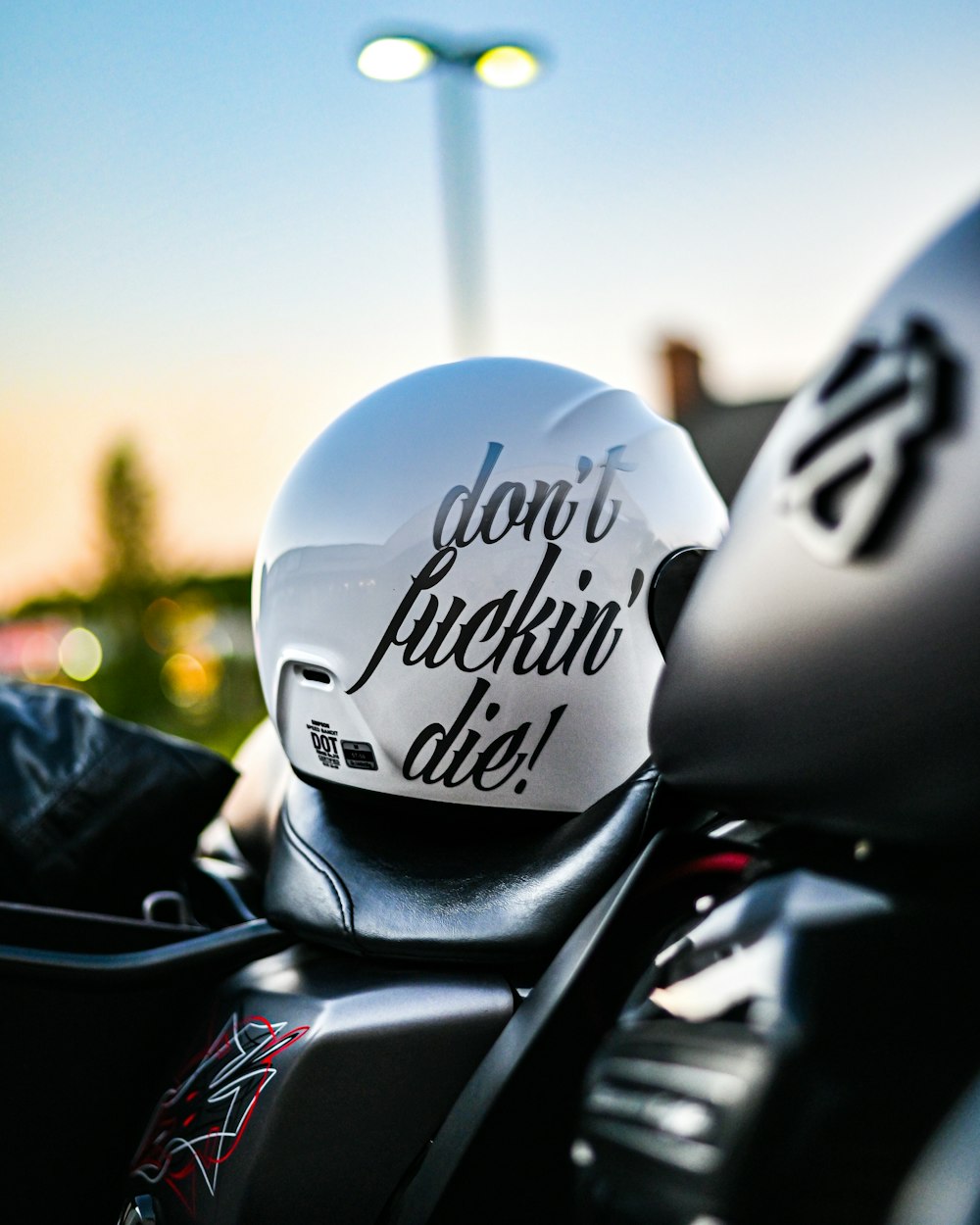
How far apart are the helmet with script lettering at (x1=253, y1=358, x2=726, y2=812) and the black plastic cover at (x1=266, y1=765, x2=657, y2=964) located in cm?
4

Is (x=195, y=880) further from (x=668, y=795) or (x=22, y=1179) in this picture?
(x=668, y=795)

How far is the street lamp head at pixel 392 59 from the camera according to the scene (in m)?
5.24

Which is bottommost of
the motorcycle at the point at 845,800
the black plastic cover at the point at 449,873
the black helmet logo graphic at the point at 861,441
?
the black plastic cover at the point at 449,873

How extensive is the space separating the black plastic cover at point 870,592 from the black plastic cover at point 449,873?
36 cm

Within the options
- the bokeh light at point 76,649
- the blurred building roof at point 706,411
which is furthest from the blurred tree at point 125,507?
the blurred building roof at point 706,411

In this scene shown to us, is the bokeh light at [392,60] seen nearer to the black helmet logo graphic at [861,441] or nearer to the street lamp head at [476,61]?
the street lamp head at [476,61]

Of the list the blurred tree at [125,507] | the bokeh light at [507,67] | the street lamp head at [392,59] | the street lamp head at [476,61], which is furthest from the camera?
the blurred tree at [125,507]

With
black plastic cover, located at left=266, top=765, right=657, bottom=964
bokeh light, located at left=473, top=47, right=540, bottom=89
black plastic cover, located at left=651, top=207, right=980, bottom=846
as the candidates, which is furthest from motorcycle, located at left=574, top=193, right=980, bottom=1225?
bokeh light, located at left=473, top=47, right=540, bottom=89

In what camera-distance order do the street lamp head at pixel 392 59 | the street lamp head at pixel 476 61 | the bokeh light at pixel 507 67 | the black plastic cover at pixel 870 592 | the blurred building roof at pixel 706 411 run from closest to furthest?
the black plastic cover at pixel 870 592 < the street lamp head at pixel 392 59 < the street lamp head at pixel 476 61 < the bokeh light at pixel 507 67 < the blurred building roof at pixel 706 411

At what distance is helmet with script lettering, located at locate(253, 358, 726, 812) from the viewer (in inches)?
42.3

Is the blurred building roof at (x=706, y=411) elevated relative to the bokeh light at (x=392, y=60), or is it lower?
lower

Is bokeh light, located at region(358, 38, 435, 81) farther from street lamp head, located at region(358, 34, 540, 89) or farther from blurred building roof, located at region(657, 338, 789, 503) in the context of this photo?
blurred building roof, located at region(657, 338, 789, 503)

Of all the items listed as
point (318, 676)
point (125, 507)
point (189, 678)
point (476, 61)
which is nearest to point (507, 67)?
point (476, 61)

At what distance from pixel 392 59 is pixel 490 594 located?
4.97 metres
